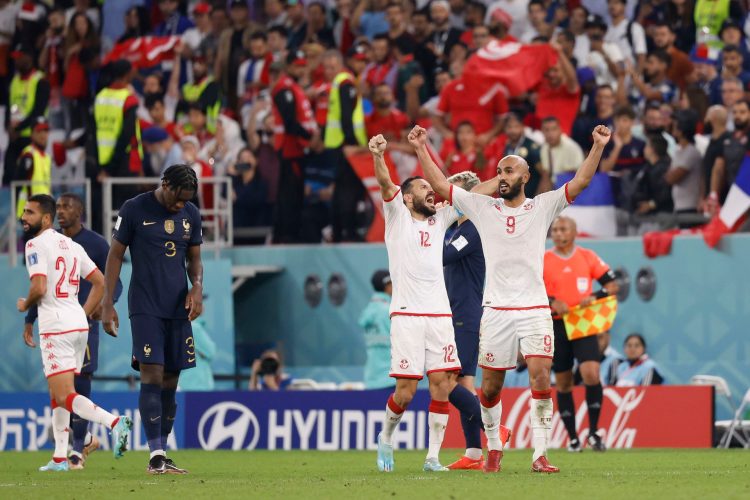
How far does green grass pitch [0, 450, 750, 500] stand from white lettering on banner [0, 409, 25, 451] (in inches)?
137

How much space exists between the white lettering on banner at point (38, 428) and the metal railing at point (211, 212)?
9.74ft

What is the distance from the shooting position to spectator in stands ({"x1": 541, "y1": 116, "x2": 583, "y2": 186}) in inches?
796

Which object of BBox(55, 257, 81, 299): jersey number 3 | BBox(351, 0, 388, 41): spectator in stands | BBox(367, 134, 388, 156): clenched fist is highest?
BBox(351, 0, 388, 41): spectator in stands

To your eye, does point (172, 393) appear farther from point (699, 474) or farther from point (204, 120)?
point (204, 120)

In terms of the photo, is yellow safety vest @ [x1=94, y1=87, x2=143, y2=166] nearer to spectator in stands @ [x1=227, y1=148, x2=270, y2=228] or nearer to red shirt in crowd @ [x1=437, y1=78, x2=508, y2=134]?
spectator in stands @ [x1=227, y1=148, x2=270, y2=228]

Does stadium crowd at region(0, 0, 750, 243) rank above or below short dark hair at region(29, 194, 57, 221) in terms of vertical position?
above

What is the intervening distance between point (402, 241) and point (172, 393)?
7.33 feet

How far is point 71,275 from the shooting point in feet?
44.3

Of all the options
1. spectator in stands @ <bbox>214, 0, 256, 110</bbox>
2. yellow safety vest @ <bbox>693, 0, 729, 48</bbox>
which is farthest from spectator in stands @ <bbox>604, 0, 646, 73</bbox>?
spectator in stands @ <bbox>214, 0, 256, 110</bbox>

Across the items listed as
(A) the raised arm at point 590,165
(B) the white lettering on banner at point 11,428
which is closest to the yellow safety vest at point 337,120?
(B) the white lettering on banner at point 11,428

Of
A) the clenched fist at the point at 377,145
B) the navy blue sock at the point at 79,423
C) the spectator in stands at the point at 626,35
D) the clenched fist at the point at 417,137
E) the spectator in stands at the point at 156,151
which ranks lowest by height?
the navy blue sock at the point at 79,423

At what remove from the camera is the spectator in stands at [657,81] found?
2138cm

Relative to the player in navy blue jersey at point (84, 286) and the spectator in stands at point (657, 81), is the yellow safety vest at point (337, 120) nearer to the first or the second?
the spectator in stands at point (657, 81)

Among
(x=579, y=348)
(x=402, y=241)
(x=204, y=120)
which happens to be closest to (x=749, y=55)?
(x=579, y=348)
